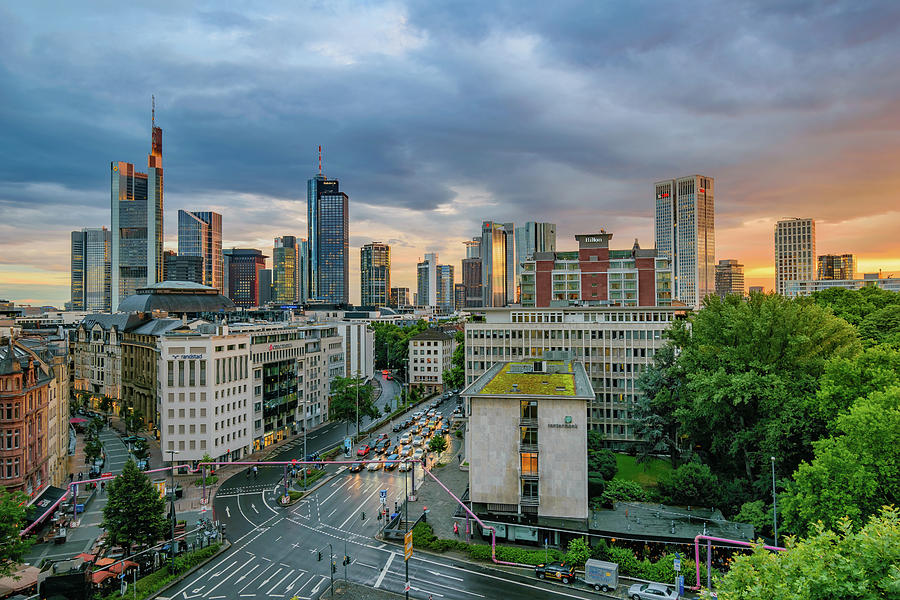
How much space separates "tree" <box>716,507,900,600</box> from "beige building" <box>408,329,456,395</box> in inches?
4861

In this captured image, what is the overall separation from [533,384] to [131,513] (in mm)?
37352

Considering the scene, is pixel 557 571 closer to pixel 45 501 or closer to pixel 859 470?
pixel 859 470

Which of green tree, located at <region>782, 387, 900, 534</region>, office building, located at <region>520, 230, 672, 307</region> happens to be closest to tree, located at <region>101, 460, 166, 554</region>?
green tree, located at <region>782, 387, 900, 534</region>

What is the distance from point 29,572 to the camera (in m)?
43.1

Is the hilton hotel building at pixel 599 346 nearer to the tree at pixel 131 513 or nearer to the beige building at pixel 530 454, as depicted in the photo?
the beige building at pixel 530 454

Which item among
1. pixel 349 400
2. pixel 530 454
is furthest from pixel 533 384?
pixel 349 400

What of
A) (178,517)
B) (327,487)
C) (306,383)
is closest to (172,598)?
(178,517)

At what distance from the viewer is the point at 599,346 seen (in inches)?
3334

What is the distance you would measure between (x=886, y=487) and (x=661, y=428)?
32.6 m

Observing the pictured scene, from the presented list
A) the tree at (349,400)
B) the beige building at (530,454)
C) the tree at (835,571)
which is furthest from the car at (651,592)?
the tree at (349,400)

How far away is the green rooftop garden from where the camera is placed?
167ft

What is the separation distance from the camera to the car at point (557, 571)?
41.9 metres

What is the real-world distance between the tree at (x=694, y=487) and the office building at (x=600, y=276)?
2552 inches

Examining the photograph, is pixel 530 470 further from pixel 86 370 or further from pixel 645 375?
pixel 86 370
